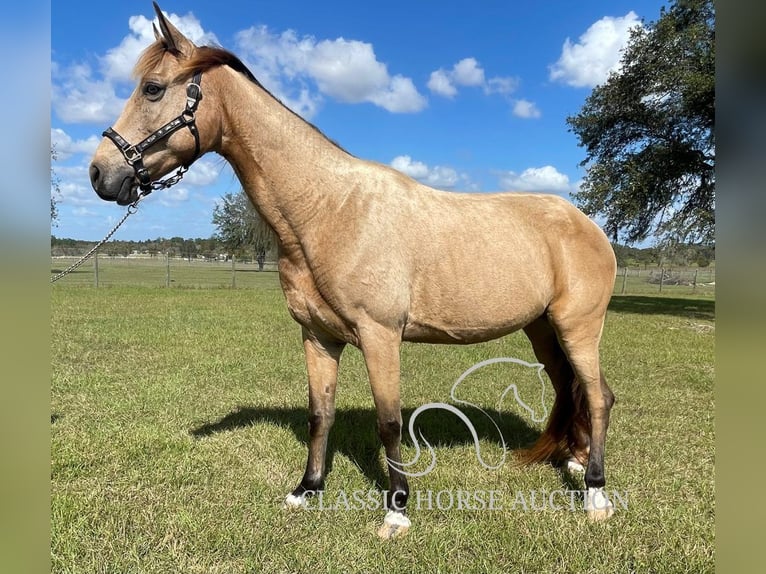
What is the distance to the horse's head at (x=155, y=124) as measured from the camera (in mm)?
2465

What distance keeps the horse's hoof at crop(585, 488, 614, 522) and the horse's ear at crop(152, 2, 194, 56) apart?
3856mm

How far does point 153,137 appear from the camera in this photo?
8.26 feet

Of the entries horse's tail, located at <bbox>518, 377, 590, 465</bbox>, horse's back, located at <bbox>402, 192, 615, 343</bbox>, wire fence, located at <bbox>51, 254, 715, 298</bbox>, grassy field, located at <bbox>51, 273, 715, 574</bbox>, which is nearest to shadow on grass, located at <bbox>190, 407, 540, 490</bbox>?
grassy field, located at <bbox>51, 273, 715, 574</bbox>

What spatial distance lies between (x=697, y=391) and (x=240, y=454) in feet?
19.8

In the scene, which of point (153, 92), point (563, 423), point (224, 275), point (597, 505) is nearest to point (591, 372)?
point (563, 423)

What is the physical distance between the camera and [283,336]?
995 cm

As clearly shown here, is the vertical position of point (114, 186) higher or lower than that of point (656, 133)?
lower

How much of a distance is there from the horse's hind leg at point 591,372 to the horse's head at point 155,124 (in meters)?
2.73

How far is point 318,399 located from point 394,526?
995mm

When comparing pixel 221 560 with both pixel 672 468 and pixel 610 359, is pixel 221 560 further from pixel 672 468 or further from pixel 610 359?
pixel 610 359

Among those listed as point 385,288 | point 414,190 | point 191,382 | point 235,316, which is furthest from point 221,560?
point 235,316

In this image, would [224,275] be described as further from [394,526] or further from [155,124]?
[394,526]

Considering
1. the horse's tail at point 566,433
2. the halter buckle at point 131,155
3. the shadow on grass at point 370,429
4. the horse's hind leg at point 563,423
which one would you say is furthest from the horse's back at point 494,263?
the halter buckle at point 131,155

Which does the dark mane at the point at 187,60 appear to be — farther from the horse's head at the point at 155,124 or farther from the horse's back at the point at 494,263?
the horse's back at the point at 494,263
